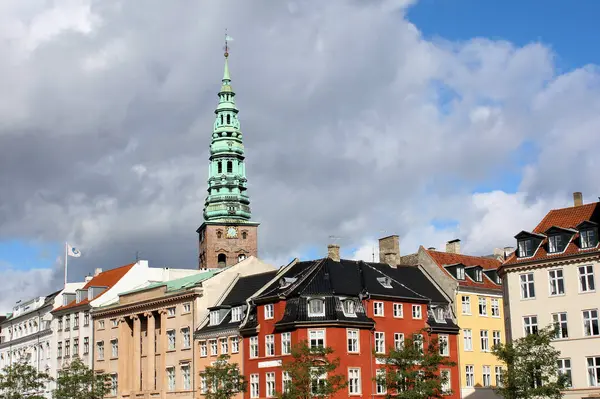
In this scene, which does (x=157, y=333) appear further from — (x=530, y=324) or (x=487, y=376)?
(x=530, y=324)

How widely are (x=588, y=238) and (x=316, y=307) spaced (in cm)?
2344

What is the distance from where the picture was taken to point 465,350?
9175cm

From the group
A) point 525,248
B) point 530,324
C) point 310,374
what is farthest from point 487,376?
point 310,374

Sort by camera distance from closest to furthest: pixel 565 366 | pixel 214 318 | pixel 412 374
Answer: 1. pixel 565 366
2. pixel 412 374
3. pixel 214 318

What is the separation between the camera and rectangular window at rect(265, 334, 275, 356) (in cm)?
8481

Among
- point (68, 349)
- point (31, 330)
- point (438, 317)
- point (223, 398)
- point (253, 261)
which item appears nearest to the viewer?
point (223, 398)

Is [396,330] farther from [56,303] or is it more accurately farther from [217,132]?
[217,132]

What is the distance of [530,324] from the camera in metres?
72.8

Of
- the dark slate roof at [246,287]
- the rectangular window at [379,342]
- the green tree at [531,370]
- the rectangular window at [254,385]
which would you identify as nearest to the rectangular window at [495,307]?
the rectangular window at [379,342]

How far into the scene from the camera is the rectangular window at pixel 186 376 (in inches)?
3728

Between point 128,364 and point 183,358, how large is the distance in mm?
11457

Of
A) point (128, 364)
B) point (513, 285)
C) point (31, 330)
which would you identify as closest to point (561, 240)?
point (513, 285)

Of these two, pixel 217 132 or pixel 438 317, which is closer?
pixel 438 317

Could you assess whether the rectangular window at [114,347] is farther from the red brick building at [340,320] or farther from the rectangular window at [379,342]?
the rectangular window at [379,342]
